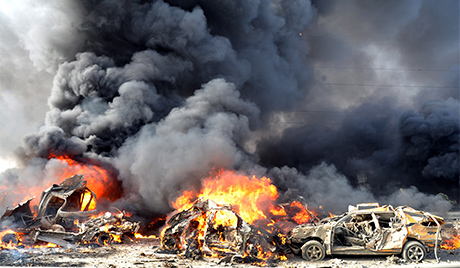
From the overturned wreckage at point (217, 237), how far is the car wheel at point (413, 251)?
11.9ft

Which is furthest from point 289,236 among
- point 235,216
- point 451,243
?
point 451,243

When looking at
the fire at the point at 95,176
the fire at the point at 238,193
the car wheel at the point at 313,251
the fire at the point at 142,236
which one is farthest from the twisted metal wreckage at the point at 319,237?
the fire at the point at 95,176

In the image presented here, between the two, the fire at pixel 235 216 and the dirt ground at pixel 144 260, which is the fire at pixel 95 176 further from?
the dirt ground at pixel 144 260

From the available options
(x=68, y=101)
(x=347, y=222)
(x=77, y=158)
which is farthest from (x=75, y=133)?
(x=347, y=222)

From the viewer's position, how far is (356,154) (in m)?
28.2

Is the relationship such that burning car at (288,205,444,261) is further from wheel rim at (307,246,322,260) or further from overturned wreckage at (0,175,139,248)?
overturned wreckage at (0,175,139,248)

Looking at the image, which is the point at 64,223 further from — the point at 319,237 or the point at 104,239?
the point at 319,237

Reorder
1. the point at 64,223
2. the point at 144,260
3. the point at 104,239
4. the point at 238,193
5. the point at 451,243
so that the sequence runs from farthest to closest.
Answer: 1. the point at 238,193
2. the point at 64,223
3. the point at 104,239
4. the point at 451,243
5. the point at 144,260

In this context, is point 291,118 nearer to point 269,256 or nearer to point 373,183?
point 373,183

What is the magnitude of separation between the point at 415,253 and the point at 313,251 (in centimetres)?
300

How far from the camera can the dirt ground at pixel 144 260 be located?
8094 mm

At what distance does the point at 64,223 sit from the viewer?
11953mm

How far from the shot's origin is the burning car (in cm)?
829

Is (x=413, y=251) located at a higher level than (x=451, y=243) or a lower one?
lower
